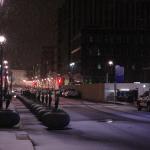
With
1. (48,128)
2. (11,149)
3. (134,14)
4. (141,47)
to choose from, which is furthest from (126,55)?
(11,149)

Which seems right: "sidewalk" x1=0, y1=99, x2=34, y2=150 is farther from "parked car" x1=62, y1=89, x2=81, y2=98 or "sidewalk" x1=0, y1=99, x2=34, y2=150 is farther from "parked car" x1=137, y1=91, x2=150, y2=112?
"parked car" x1=62, y1=89, x2=81, y2=98

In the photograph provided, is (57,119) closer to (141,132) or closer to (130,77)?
(141,132)

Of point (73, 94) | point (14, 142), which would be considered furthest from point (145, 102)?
point (73, 94)

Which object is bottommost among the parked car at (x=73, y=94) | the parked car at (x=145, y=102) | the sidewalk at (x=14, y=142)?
the sidewalk at (x=14, y=142)

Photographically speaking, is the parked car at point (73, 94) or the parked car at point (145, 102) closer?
the parked car at point (145, 102)

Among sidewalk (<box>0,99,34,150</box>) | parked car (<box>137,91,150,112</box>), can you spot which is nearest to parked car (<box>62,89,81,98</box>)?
parked car (<box>137,91,150,112</box>)

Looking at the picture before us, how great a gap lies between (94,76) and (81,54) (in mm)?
7218

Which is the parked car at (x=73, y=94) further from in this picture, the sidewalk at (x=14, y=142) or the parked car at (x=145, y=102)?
the sidewalk at (x=14, y=142)

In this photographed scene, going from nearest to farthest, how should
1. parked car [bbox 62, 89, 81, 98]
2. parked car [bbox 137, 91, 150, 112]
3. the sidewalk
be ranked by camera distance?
1. the sidewalk
2. parked car [bbox 137, 91, 150, 112]
3. parked car [bbox 62, 89, 81, 98]

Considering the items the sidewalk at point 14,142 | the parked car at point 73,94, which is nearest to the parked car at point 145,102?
the sidewalk at point 14,142

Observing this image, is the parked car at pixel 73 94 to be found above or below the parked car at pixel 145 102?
above

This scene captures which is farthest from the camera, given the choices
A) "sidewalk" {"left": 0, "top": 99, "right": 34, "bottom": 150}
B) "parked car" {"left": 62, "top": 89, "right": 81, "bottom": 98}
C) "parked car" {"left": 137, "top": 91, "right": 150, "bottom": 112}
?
"parked car" {"left": 62, "top": 89, "right": 81, "bottom": 98}

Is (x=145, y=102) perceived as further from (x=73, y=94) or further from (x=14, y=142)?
(x=73, y=94)

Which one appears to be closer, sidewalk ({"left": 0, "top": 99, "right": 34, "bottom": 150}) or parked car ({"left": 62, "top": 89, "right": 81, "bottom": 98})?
sidewalk ({"left": 0, "top": 99, "right": 34, "bottom": 150})
